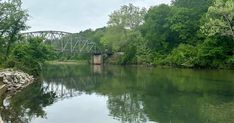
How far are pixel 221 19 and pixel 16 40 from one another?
26.9 m

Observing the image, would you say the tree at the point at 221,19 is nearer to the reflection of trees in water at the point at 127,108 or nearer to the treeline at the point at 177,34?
the treeline at the point at 177,34

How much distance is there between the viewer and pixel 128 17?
98.1m

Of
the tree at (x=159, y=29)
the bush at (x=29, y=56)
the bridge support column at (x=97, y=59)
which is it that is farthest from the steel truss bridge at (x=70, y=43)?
the bush at (x=29, y=56)

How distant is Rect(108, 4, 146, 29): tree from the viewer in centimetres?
9788

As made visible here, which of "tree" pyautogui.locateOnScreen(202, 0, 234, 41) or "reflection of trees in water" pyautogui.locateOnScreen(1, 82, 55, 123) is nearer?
"reflection of trees in water" pyautogui.locateOnScreen(1, 82, 55, 123)

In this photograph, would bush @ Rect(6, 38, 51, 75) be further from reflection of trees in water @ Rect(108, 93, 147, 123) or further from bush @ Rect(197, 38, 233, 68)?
bush @ Rect(197, 38, 233, 68)

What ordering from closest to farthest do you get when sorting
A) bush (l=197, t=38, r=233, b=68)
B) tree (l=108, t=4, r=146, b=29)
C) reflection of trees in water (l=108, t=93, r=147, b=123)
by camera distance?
reflection of trees in water (l=108, t=93, r=147, b=123), bush (l=197, t=38, r=233, b=68), tree (l=108, t=4, r=146, b=29)

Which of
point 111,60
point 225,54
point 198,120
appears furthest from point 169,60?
point 198,120

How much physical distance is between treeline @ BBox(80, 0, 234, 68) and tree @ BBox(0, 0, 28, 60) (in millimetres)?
24136

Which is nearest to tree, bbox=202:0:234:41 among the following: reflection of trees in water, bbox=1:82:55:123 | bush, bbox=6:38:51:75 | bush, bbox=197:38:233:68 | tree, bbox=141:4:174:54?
bush, bbox=197:38:233:68

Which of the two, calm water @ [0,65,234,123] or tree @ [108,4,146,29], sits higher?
tree @ [108,4,146,29]

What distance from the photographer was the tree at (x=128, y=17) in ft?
321

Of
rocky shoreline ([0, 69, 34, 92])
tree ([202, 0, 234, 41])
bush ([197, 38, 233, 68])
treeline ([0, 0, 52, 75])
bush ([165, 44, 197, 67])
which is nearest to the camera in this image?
rocky shoreline ([0, 69, 34, 92])

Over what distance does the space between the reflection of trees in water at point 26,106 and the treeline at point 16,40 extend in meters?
12.5
